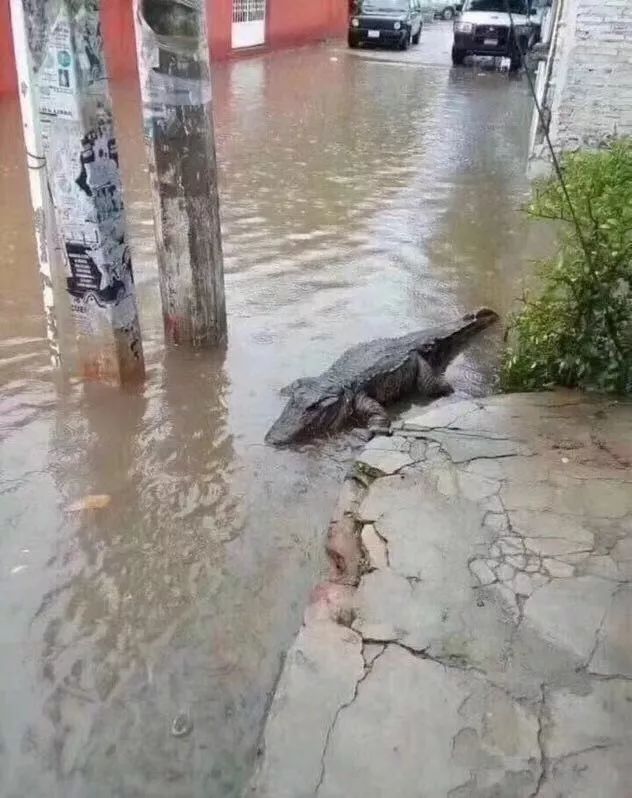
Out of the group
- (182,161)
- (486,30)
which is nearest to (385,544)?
(182,161)

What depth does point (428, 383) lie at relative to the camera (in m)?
5.54

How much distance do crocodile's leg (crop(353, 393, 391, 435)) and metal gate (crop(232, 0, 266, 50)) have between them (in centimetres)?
1846

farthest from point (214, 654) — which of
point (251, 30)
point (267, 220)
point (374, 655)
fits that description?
point (251, 30)

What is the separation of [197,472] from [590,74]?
294 inches

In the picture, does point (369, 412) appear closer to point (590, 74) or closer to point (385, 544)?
point (385, 544)

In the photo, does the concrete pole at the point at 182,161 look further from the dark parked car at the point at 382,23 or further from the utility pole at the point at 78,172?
the dark parked car at the point at 382,23

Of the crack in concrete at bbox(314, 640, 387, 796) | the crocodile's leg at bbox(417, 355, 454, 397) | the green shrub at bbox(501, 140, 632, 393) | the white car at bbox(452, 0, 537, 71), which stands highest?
the white car at bbox(452, 0, 537, 71)

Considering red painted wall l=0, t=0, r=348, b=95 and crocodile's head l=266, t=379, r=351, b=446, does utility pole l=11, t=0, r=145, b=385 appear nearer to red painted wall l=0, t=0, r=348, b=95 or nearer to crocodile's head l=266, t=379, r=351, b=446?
crocodile's head l=266, t=379, r=351, b=446

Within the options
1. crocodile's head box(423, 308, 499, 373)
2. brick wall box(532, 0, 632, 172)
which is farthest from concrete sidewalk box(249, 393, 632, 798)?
brick wall box(532, 0, 632, 172)

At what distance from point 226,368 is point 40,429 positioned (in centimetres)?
141

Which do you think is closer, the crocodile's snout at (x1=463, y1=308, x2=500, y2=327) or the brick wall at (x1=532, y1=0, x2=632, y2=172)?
the crocodile's snout at (x1=463, y1=308, x2=500, y2=327)

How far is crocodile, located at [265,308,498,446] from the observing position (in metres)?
4.75

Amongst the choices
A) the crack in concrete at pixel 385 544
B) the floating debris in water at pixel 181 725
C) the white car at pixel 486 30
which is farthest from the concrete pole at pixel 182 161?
the white car at pixel 486 30

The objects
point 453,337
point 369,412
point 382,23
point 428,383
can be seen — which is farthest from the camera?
point 382,23
